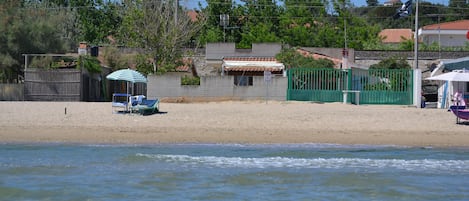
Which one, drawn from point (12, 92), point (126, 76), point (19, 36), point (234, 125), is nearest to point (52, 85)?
point (12, 92)

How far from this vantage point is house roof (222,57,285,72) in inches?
1394

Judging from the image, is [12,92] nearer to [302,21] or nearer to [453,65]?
[453,65]

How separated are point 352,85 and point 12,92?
1409 centimetres

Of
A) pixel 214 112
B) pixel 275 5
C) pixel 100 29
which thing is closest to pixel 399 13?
pixel 214 112

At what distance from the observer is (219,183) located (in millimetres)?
15648

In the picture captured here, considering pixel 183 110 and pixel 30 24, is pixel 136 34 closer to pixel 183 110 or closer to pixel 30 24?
pixel 30 24

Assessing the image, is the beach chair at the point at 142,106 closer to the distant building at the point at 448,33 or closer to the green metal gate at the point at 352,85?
the green metal gate at the point at 352,85

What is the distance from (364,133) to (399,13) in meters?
16.1

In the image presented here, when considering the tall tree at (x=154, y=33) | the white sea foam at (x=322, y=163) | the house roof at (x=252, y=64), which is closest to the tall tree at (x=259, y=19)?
the house roof at (x=252, y=64)

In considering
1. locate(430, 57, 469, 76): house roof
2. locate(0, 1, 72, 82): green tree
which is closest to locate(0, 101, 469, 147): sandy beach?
locate(430, 57, 469, 76): house roof

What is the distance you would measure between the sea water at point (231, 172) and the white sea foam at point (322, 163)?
0.02m

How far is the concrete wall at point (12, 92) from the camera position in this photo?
30938 mm

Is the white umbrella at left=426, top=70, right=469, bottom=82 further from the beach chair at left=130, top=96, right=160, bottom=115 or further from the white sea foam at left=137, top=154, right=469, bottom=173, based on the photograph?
the beach chair at left=130, top=96, right=160, bottom=115

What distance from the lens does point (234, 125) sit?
2373cm
